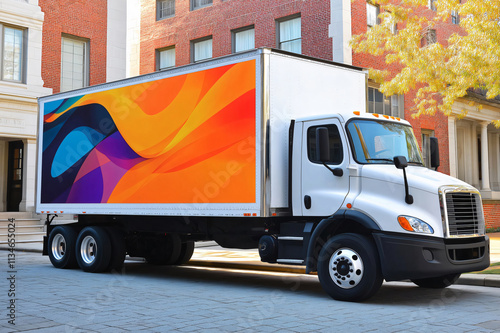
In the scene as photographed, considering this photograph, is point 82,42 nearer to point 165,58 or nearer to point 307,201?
point 165,58

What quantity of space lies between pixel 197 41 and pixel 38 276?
18813mm

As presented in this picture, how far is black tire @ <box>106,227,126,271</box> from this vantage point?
12789 mm

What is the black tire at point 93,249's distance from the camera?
1266 centimetres

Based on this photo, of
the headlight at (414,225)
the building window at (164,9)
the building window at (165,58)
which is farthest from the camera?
the building window at (165,58)

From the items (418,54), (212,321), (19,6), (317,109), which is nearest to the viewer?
(212,321)

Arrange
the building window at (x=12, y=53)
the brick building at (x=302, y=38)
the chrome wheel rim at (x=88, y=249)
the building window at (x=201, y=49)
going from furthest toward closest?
the building window at (x=201, y=49) → the building window at (x=12, y=53) → the brick building at (x=302, y=38) → the chrome wheel rim at (x=88, y=249)

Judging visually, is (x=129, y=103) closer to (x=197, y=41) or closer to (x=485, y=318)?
A: (x=485, y=318)

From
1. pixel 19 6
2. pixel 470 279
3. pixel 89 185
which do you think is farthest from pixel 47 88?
pixel 470 279

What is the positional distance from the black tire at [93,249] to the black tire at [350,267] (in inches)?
205

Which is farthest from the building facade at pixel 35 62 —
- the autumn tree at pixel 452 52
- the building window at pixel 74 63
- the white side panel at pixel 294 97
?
the white side panel at pixel 294 97

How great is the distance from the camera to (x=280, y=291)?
10.4m

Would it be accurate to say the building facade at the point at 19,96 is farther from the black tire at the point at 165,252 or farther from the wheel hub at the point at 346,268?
the wheel hub at the point at 346,268

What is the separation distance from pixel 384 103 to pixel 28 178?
15145 millimetres

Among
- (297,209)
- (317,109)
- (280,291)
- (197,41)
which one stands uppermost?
(197,41)
